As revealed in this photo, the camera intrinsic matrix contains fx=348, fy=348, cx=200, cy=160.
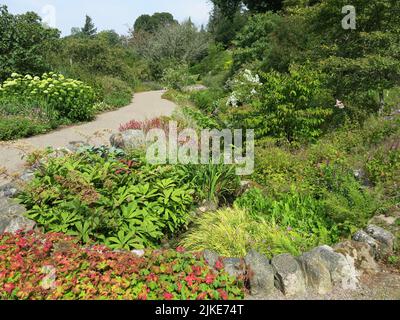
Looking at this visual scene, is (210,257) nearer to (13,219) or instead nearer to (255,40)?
(13,219)

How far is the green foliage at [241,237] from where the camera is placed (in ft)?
11.8

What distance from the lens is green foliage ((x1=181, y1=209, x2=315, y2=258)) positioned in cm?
361

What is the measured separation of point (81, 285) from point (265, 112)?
475cm

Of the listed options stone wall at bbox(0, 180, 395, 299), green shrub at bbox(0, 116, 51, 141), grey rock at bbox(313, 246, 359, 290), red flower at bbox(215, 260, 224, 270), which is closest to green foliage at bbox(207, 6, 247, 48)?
green shrub at bbox(0, 116, 51, 141)

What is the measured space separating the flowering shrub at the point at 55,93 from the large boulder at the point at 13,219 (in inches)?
244

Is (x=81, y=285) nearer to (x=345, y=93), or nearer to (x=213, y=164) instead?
(x=213, y=164)

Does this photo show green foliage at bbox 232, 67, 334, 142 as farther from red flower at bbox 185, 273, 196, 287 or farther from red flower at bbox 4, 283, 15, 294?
red flower at bbox 4, 283, 15, 294

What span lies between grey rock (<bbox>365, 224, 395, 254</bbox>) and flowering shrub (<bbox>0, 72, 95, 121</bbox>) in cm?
865

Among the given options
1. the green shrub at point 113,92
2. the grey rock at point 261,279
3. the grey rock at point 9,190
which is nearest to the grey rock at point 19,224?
the grey rock at point 9,190

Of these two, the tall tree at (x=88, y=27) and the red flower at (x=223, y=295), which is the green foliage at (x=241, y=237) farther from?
the tall tree at (x=88, y=27)

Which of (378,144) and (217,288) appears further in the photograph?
(378,144)

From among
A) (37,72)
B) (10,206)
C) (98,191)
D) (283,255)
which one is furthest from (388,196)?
(37,72)

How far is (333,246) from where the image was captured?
354 cm
